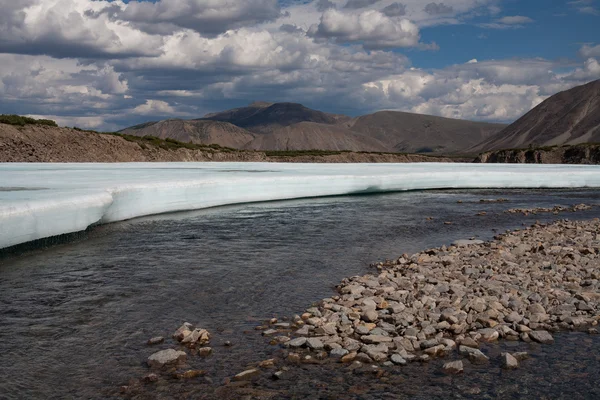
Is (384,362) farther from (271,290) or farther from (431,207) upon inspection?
(431,207)

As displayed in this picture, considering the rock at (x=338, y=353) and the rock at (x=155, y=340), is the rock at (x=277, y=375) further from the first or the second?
the rock at (x=155, y=340)

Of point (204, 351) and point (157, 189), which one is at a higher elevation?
point (157, 189)

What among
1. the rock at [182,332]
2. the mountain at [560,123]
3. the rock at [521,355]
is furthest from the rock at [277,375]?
the mountain at [560,123]

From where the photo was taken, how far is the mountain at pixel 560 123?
15888 cm

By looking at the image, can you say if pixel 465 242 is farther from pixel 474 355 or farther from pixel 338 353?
pixel 338 353

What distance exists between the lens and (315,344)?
568 centimetres

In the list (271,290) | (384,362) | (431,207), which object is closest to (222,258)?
(271,290)

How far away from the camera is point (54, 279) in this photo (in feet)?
27.5

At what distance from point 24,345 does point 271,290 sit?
10.7 feet

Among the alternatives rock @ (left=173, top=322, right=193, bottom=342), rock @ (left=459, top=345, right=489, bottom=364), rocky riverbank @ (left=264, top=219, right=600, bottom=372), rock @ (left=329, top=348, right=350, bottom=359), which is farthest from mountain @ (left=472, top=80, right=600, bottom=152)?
rock @ (left=173, top=322, right=193, bottom=342)

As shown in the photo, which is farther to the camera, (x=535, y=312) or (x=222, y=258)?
(x=222, y=258)

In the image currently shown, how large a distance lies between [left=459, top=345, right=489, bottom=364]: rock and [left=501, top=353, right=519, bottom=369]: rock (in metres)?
0.17

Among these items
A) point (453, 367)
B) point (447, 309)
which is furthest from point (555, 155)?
point (453, 367)

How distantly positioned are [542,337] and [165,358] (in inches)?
153
